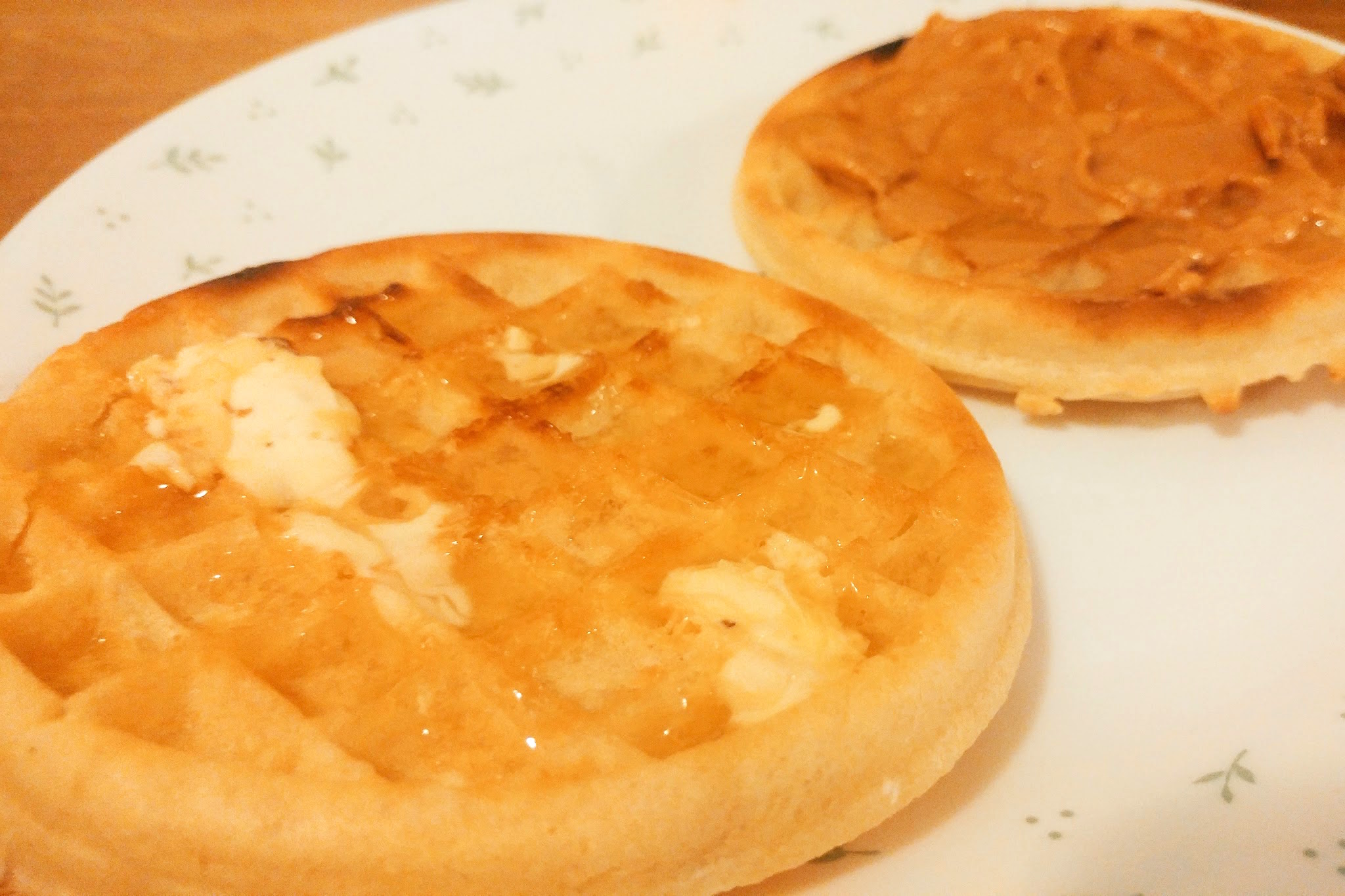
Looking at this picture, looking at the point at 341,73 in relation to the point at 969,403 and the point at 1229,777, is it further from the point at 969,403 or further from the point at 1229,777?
the point at 1229,777

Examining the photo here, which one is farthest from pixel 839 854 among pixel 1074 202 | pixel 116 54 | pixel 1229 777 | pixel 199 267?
pixel 116 54

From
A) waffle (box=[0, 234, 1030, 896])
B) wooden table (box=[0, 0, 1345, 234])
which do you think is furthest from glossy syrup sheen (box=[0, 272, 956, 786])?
wooden table (box=[0, 0, 1345, 234])

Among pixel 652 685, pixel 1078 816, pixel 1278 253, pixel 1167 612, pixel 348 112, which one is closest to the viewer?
pixel 652 685

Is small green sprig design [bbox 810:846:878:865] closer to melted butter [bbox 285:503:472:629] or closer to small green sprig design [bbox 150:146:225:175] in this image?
melted butter [bbox 285:503:472:629]

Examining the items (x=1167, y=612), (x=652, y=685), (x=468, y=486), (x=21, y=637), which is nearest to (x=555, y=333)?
(x=468, y=486)

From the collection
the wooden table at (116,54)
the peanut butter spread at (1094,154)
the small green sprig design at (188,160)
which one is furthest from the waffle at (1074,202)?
the wooden table at (116,54)

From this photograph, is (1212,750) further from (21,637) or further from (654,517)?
(21,637)
